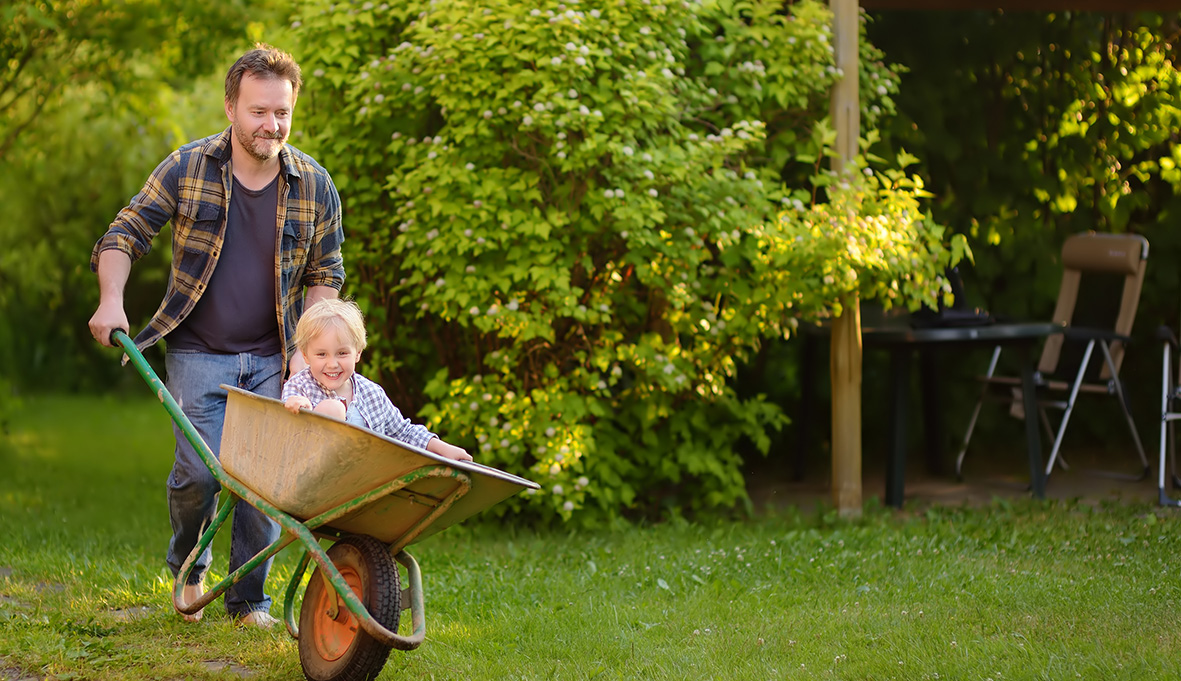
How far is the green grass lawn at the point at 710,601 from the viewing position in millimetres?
3250

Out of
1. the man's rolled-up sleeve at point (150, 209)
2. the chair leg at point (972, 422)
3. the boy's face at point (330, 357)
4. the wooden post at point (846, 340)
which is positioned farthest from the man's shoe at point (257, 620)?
the chair leg at point (972, 422)

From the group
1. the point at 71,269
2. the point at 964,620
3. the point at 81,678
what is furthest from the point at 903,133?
the point at 71,269

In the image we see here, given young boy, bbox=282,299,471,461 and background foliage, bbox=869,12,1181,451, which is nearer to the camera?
young boy, bbox=282,299,471,461

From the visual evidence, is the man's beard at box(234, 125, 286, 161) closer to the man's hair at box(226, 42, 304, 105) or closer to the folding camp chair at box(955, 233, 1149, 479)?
the man's hair at box(226, 42, 304, 105)

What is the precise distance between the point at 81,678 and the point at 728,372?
9.63ft

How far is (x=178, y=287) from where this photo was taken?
3.36m

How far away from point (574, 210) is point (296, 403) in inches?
90.8

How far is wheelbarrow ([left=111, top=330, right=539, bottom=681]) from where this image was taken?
107 inches

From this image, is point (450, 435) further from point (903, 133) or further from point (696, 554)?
point (903, 133)

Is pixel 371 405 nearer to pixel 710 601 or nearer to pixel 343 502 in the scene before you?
pixel 343 502

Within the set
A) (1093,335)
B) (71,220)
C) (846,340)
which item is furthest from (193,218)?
(71,220)

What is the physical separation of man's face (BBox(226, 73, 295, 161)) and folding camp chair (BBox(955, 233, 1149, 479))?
4.03 meters

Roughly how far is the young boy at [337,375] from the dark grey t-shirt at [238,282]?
0.42 m

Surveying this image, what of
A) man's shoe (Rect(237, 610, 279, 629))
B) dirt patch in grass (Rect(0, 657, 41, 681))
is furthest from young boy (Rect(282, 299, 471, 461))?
dirt patch in grass (Rect(0, 657, 41, 681))
